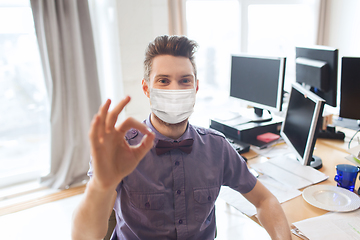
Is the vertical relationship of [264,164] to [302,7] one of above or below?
below

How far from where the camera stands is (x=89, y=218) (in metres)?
0.83

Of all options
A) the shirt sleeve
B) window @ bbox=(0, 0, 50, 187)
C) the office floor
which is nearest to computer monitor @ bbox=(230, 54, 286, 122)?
the office floor

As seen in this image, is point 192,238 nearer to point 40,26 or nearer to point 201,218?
point 201,218

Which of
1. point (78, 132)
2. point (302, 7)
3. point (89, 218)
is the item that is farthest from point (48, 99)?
point (302, 7)

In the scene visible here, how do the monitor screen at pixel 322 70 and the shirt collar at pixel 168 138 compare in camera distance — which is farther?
the monitor screen at pixel 322 70

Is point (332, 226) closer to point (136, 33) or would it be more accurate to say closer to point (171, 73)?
point (171, 73)

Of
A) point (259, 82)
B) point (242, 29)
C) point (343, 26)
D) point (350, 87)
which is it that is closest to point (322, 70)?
point (350, 87)

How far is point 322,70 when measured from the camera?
1.78 m

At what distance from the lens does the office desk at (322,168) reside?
122 cm

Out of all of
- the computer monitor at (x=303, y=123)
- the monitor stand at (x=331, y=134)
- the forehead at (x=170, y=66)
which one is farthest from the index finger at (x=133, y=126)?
the monitor stand at (x=331, y=134)

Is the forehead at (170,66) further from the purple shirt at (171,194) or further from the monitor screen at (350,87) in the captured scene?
the monitor screen at (350,87)

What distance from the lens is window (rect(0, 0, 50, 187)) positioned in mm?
2512

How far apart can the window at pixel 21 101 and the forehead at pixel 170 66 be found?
1801mm

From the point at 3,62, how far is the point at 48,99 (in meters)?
0.55
